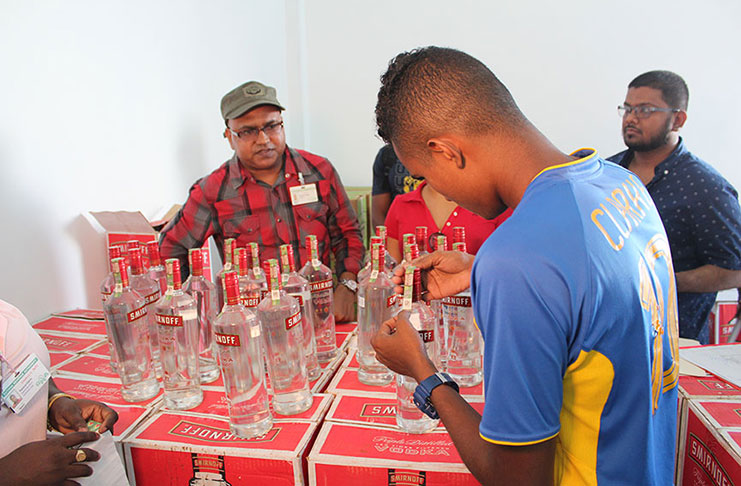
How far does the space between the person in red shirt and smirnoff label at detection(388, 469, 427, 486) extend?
118 centimetres

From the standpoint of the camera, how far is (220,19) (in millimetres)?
3496

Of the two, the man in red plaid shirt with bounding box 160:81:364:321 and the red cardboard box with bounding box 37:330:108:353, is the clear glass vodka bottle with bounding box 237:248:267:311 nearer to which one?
the man in red plaid shirt with bounding box 160:81:364:321

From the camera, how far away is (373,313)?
1484 millimetres

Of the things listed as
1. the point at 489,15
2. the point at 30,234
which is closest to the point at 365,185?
the point at 489,15

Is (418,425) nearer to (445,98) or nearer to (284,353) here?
(284,353)

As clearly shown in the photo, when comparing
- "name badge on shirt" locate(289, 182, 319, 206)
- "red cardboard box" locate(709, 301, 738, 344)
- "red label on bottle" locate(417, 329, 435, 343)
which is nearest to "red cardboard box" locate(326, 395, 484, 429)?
"red label on bottle" locate(417, 329, 435, 343)

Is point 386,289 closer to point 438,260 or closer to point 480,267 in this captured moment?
point 438,260

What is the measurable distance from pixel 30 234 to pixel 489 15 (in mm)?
3752

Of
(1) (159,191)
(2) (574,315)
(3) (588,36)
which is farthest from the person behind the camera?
(3) (588,36)

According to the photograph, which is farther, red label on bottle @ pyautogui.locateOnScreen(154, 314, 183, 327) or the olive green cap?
the olive green cap

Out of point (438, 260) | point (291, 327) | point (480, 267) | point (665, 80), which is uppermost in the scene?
point (665, 80)

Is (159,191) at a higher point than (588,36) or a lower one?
lower

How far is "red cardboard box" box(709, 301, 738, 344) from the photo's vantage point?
111 inches

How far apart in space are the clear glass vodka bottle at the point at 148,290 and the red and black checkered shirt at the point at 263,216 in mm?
674
